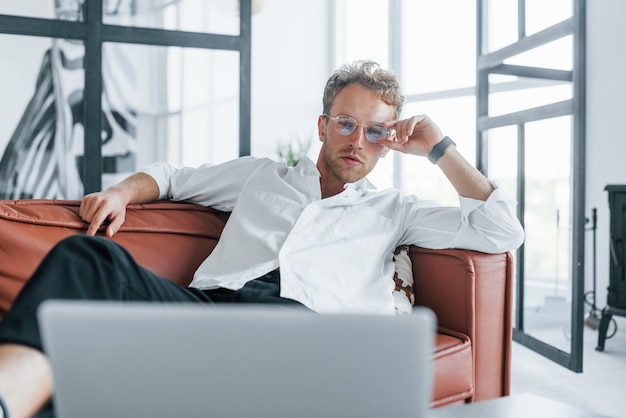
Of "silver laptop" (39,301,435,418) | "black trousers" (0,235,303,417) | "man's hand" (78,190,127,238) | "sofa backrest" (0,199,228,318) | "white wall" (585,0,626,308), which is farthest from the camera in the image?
"white wall" (585,0,626,308)

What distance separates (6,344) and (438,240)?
4.30ft

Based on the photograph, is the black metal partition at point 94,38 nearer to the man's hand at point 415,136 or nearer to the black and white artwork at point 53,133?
the black and white artwork at point 53,133

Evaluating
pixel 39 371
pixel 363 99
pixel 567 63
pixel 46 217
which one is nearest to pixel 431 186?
pixel 567 63

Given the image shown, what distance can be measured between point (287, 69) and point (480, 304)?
492cm

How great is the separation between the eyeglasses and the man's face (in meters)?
0.01

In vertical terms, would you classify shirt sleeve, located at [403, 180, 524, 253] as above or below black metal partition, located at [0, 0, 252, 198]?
below

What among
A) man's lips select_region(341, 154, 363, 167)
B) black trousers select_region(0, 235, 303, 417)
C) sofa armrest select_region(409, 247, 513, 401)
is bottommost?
sofa armrest select_region(409, 247, 513, 401)

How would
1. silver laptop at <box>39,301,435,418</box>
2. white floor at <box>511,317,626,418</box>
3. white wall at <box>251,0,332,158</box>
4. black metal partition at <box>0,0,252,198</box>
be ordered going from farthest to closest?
white wall at <box>251,0,332,158</box>
black metal partition at <box>0,0,252,198</box>
white floor at <box>511,317,626,418</box>
silver laptop at <box>39,301,435,418</box>

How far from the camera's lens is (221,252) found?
74.0 inches

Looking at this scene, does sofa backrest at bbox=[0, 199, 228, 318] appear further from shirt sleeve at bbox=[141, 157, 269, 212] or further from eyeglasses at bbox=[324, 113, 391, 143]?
eyeglasses at bbox=[324, 113, 391, 143]

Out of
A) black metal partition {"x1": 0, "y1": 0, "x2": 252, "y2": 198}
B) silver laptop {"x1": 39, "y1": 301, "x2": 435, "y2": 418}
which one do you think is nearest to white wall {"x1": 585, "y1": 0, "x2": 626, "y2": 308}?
black metal partition {"x1": 0, "y1": 0, "x2": 252, "y2": 198}

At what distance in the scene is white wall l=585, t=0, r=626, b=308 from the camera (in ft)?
13.1

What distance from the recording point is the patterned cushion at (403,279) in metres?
1.93

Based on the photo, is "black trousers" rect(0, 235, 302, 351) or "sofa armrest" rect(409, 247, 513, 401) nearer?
"black trousers" rect(0, 235, 302, 351)
